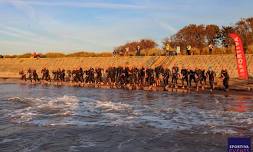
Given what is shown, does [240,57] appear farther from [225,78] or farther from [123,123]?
[123,123]

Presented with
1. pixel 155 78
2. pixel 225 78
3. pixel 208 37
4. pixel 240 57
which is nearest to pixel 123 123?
pixel 225 78

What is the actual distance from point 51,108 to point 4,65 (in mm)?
50570

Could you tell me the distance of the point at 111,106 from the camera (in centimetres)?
2517

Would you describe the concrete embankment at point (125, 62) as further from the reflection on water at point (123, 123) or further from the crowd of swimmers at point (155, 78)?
the reflection on water at point (123, 123)

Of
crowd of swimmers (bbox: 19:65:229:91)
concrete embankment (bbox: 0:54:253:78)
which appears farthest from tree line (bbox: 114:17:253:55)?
crowd of swimmers (bbox: 19:65:229:91)

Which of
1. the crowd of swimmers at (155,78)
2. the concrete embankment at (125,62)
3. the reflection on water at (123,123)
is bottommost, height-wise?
the reflection on water at (123,123)

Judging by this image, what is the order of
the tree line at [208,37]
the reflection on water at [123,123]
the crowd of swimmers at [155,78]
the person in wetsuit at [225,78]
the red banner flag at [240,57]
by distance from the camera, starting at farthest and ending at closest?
the tree line at [208,37], the red banner flag at [240,57], the crowd of swimmers at [155,78], the person in wetsuit at [225,78], the reflection on water at [123,123]

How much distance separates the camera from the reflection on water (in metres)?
14.5

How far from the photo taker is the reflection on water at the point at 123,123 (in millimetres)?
14469

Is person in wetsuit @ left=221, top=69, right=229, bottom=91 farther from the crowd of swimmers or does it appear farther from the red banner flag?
the red banner flag

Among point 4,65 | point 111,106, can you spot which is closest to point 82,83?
point 111,106

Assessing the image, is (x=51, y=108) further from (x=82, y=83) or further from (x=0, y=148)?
(x=82, y=83)

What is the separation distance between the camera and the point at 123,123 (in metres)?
18.6

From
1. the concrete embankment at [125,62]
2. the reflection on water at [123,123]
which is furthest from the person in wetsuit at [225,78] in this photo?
the concrete embankment at [125,62]
